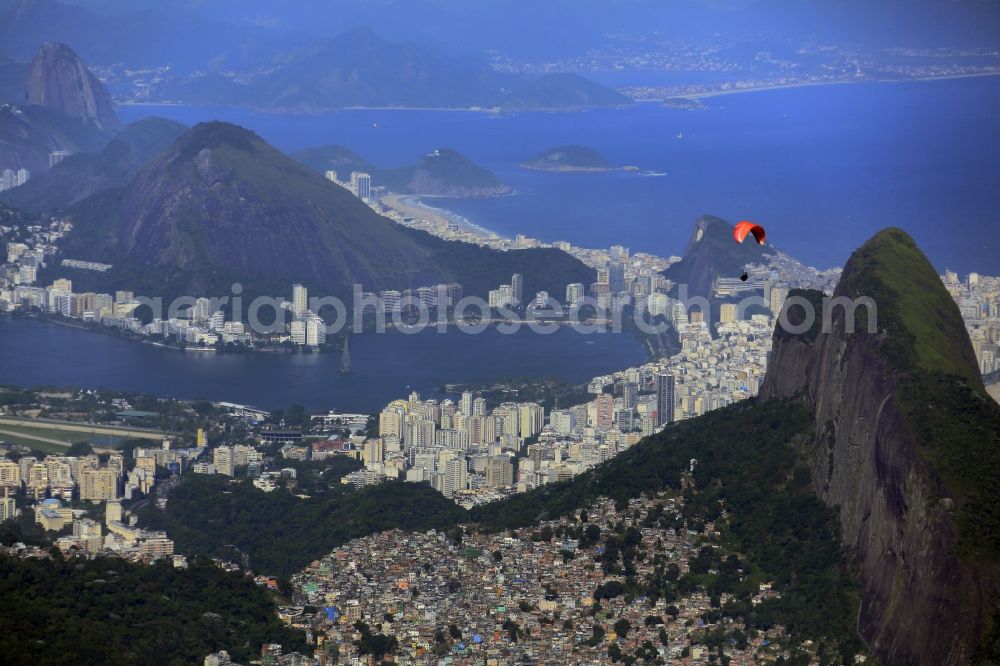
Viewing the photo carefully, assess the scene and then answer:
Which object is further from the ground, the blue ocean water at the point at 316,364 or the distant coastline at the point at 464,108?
the distant coastline at the point at 464,108

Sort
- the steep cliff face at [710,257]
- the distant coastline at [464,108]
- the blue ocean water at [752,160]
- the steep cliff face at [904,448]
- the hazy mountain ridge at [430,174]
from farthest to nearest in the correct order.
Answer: the distant coastline at [464,108]
the hazy mountain ridge at [430,174]
the blue ocean water at [752,160]
the steep cliff face at [710,257]
the steep cliff face at [904,448]

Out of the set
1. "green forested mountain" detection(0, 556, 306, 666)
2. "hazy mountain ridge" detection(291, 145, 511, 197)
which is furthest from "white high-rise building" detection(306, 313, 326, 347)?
"hazy mountain ridge" detection(291, 145, 511, 197)

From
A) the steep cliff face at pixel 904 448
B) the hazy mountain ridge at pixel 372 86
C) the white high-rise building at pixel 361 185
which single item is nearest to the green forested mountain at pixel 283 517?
the steep cliff face at pixel 904 448

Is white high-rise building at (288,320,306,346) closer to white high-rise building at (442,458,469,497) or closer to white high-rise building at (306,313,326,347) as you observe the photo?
white high-rise building at (306,313,326,347)

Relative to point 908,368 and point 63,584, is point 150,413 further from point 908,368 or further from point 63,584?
point 908,368

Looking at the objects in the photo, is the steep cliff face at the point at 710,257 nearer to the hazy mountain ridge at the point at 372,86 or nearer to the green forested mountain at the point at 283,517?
the green forested mountain at the point at 283,517

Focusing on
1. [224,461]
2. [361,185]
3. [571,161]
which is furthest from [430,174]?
[224,461]
